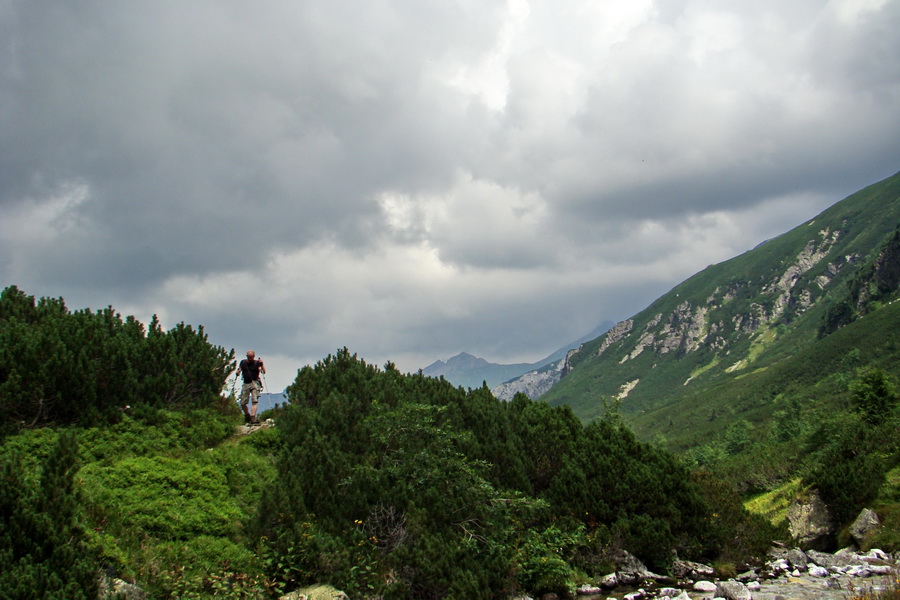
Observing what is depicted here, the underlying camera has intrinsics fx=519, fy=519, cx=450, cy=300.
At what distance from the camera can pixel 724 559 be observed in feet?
53.3

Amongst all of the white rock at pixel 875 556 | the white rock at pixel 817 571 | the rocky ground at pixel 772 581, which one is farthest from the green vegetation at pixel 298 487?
the white rock at pixel 875 556

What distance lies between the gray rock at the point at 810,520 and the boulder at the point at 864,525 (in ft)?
6.53

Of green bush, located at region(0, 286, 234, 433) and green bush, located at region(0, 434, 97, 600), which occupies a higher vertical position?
green bush, located at region(0, 286, 234, 433)

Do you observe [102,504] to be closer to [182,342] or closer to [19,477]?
[19,477]

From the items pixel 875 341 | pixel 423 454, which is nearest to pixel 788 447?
pixel 423 454

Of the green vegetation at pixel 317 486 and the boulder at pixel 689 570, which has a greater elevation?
the green vegetation at pixel 317 486

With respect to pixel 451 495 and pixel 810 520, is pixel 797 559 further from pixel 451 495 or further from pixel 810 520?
pixel 451 495

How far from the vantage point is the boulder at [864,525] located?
18000 millimetres

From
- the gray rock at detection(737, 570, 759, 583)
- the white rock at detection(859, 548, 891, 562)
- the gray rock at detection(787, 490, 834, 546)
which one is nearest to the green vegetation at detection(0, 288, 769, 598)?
the gray rock at detection(737, 570, 759, 583)

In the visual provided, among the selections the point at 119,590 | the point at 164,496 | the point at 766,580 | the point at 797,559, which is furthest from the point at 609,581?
the point at 119,590

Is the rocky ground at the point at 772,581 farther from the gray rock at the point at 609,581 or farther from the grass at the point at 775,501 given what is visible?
the grass at the point at 775,501

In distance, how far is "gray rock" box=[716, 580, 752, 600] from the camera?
1240cm

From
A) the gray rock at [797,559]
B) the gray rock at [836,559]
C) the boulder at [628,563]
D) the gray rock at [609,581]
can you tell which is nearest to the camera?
the gray rock at [609,581]

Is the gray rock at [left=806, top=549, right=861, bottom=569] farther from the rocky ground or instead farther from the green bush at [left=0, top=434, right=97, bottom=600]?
the green bush at [left=0, top=434, right=97, bottom=600]
